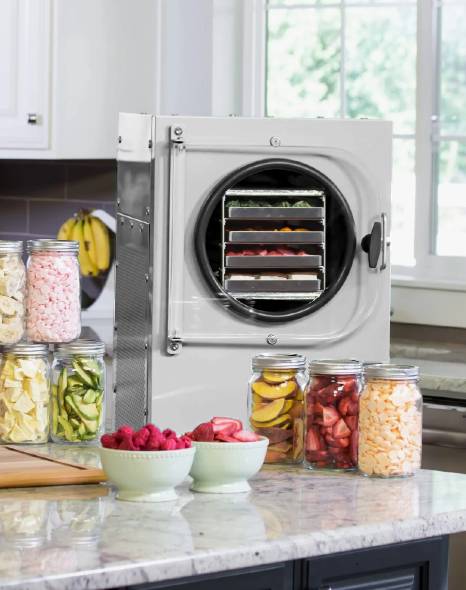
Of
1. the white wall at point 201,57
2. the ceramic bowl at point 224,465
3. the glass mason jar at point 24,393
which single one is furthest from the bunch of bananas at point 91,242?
the ceramic bowl at point 224,465

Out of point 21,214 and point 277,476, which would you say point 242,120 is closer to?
point 277,476

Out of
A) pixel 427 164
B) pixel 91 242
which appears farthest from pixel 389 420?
pixel 91 242

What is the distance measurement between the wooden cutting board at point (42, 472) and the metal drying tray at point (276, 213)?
3.51 feet

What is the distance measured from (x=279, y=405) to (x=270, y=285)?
3.08 ft

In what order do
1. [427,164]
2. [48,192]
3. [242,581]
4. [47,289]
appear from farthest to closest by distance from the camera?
1. [48,192]
2. [427,164]
3. [47,289]
4. [242,581]

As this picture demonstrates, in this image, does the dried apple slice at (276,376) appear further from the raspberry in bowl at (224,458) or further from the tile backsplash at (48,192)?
the tile backsplash at (48,192)

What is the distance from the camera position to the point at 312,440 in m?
2.20

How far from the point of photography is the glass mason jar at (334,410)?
2.17 meters

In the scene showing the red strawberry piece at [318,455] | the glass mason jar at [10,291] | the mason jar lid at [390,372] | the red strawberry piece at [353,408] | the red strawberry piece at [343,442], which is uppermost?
the glass mason jar at [10,291]

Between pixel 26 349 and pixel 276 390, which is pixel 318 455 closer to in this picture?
pixel 276 390

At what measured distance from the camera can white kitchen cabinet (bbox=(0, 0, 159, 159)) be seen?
4.11m

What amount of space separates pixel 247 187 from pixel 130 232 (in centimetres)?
31

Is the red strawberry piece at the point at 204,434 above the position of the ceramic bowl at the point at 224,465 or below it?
above

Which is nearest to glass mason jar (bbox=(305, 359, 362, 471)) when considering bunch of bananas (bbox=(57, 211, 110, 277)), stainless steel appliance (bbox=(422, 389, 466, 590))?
stainless steel appliance (bbox=(422, 389, 466, 590))
